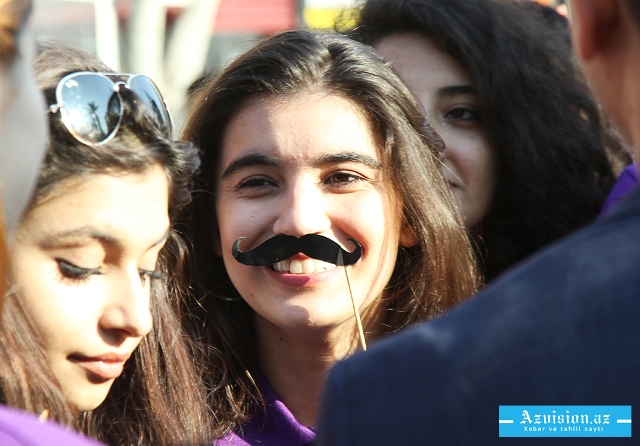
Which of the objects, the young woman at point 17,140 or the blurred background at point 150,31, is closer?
the young woman at point 17,140

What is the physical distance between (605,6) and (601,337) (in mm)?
372

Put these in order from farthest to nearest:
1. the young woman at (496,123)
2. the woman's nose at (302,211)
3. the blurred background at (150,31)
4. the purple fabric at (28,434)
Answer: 1. the blurred background at (150,31)
2. the young woman at (496,123)
3. the woman's nose at (302,211)
4. the purple fabric at (28,434)

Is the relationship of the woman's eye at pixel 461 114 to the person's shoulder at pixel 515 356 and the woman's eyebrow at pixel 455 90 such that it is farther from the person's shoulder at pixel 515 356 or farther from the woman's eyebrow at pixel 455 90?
the person's shoulder at pixel 515 356

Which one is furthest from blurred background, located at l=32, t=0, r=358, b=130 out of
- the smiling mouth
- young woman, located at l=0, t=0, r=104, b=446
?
young woman, located at l=0, t=0, r=104, b=446

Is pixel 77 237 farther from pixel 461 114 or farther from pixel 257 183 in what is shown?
pixel 461 114

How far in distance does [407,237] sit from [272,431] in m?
0.58

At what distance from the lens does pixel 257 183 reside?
205cm

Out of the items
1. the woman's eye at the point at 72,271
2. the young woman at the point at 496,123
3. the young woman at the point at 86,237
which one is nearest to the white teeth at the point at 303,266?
the young woman at the point at 86,237

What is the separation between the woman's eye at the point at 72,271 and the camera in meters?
1.52

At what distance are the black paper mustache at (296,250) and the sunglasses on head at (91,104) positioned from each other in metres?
0.45

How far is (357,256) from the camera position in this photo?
6.56 ft

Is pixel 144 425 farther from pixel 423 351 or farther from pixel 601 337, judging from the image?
pixel 601 337

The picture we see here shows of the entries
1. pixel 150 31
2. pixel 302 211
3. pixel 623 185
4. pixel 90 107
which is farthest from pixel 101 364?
pixel 150 31

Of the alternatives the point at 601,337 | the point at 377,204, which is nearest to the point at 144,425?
the point at 377,204
